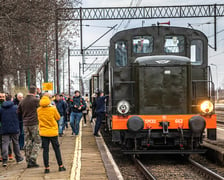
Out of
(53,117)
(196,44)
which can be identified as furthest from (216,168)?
(53,117)

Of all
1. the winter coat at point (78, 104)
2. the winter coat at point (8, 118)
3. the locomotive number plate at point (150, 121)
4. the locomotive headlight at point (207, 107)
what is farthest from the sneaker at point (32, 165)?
the winter coat at point (78, 104)

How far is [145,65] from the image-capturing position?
1142cm

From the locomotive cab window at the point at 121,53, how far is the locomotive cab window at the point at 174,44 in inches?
46.2

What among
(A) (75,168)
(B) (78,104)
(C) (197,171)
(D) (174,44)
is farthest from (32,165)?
(B) (78,104)

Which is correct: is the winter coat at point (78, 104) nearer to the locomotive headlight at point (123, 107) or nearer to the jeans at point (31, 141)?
the locomotive headlight at point (123, 107)

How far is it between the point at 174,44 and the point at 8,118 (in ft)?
16.8

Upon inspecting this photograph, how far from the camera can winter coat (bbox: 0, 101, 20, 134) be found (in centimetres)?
1030

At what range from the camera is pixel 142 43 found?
39.8 feet

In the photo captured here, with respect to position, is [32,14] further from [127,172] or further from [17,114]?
[127,172]

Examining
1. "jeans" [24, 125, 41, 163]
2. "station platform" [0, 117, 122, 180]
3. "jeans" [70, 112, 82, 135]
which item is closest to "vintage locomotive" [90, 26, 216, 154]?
"station platform" [0, 117, 122, 180]

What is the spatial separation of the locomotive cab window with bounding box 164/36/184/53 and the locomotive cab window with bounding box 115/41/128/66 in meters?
1.17

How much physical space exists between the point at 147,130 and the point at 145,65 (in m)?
1.81

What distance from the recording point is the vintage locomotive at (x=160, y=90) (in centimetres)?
→ 1081

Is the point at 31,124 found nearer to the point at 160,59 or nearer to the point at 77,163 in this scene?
the point at 77,163
